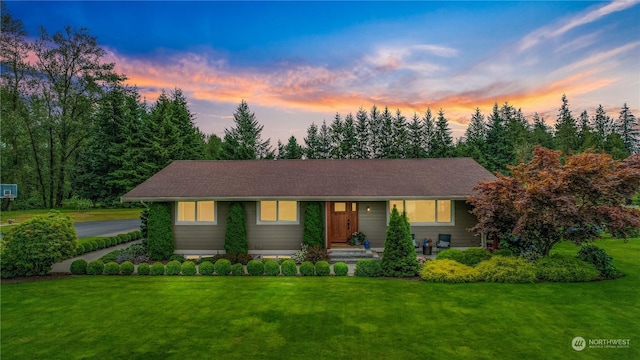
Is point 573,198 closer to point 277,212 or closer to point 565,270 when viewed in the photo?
point 565,270

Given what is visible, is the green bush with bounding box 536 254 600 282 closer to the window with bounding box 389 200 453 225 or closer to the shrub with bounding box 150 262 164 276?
the window with bounding box 389 200 453 225

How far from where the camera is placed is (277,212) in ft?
51.5

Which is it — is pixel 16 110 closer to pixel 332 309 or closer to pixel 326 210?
pixel 326 210

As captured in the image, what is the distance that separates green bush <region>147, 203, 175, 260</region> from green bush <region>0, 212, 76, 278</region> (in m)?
2.99

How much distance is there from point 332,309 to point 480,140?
140 ft

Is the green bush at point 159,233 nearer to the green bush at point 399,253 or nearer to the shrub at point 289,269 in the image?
the shrub at point 289,269

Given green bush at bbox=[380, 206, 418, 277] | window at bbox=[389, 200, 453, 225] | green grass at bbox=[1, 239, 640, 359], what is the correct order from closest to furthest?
green grass at bbox=[1, 239, 640, 359]
green bush at bbox=[380, 206, 418, 277]
window at bbox=[389, 200, 453, 225]

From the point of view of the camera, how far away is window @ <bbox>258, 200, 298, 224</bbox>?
1562 centimetres

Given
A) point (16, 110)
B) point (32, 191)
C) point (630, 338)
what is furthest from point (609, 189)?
point (32, 191)

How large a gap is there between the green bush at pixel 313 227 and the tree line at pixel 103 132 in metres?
28.8

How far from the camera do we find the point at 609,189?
36.1ft

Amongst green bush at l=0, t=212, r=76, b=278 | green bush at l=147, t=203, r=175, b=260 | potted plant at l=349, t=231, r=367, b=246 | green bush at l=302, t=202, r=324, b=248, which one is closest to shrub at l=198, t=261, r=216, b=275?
green bush at l=147, t=203, r=175, b=260

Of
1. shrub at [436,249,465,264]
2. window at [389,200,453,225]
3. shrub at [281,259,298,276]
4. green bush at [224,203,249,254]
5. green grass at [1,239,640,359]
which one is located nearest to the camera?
green grass at [1,239,640,359]

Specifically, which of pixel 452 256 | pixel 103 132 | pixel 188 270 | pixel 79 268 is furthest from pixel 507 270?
pixel 103 132
